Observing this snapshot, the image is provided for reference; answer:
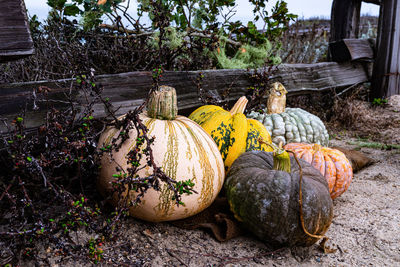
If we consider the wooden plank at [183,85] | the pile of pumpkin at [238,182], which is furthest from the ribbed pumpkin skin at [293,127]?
the pile of pumpkin at [238,182]

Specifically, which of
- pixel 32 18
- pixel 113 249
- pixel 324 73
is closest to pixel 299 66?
pixel 324 73

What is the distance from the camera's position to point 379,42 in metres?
5.47

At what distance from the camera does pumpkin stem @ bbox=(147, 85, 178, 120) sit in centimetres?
221

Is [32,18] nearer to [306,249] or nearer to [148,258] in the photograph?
[148,258]

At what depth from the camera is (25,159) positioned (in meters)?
1.58

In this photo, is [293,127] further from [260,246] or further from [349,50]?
[349,50]

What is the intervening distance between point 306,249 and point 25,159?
1.62m

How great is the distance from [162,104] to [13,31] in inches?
39.9

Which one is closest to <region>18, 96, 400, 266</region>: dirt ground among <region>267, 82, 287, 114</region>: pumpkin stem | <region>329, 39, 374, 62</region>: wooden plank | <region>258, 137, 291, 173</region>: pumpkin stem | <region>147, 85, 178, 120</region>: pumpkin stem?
<region>258, 137, 291, 173</region>: pumpkin stem

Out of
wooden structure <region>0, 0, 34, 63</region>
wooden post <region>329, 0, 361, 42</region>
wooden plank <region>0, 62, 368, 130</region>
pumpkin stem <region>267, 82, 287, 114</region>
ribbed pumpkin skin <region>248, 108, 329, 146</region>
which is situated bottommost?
ribbed pumpkin skin <region>248, 108, 329, 146</region>

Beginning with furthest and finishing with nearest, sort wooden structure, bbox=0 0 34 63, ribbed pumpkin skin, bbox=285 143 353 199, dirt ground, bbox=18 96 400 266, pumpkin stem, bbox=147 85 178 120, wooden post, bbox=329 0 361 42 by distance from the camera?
wooden post, bbox=329 0 361 42 < ribbed pumpkin skin, bbox=285 143 353 199 < pumpkin stem, bbox=147 85 178 120 < dirt ground, bbox=18 96 400 266 < wooden structure, bbox=0 0 34 63

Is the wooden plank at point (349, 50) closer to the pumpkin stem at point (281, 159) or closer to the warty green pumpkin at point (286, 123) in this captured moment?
the warty green pumpkin at point (286, 123)

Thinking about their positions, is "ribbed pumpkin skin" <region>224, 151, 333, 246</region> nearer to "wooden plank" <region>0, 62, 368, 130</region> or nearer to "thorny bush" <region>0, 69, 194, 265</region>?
"thorny bush" <region>0, 69, 194, 265</region>

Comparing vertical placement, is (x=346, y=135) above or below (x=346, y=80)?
below
